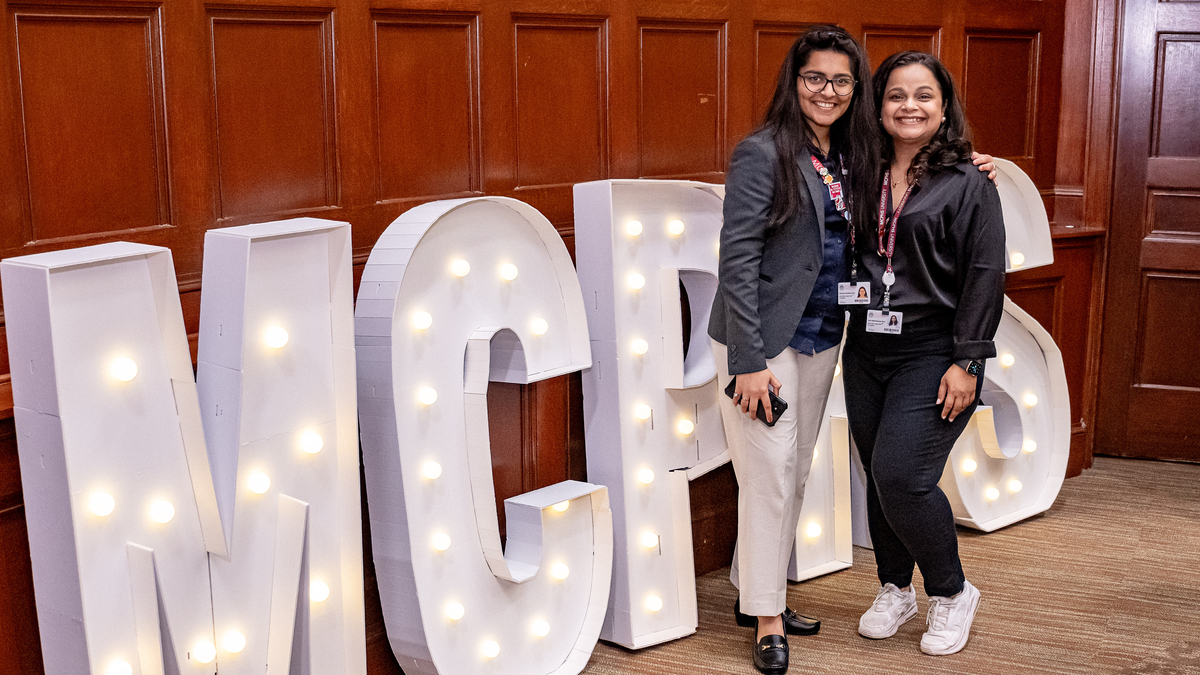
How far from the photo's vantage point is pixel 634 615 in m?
2.86

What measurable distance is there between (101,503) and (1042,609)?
2396 mm

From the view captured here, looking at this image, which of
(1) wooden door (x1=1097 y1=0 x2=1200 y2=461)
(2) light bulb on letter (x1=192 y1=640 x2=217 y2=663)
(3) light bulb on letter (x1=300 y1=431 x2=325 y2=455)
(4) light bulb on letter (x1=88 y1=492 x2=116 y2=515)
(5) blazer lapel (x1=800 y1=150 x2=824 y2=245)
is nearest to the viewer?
(4) light bulb on letter (x1=88 y1=492 x2=116 y2=515)

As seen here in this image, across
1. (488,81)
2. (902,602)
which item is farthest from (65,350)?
(902,602)

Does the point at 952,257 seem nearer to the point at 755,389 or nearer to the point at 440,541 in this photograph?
the point at 755,389

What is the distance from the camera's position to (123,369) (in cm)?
183

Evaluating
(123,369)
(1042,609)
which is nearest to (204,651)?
(123,369)

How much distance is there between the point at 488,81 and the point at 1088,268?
252 cm

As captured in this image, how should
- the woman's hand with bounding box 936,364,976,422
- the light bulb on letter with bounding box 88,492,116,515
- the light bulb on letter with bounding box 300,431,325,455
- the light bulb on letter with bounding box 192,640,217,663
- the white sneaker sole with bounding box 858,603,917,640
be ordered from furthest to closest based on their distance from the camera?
the white sneaker sole with bounding box 858,603,917,640, the woman's hand with bounding box 936,364,976,422, the light bulb on letter with bounding box 300,431,325,455, the light bulb on letter with bounding box 192,640,217,663, the light bulb on letter with bounding box 88,492,116,515

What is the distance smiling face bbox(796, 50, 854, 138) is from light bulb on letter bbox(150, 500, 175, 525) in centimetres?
156

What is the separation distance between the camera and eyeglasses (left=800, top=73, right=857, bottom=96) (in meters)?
2.49

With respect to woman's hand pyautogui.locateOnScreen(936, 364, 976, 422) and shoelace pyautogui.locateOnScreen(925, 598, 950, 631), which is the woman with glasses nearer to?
woman's hand pyautogui.locateOnScreen(936, 364, 976, 422)

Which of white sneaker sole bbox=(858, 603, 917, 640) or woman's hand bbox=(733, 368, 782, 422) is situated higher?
woman's hand bbox=(733, 368, 782, 422)

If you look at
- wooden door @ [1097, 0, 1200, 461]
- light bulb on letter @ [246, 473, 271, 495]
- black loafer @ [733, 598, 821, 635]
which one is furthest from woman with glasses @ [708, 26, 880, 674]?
wooden door @ [1097, 0, 1200, 461]

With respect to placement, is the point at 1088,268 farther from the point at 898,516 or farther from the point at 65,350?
the point at 65,350
